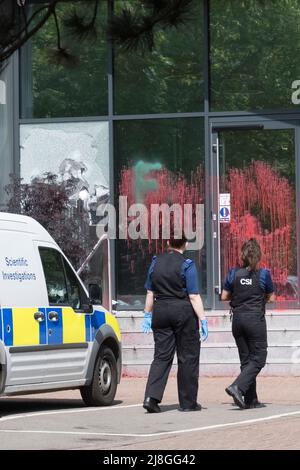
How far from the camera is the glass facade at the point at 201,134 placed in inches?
784

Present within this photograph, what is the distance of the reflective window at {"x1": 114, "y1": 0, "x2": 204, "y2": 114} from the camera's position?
20234 mm

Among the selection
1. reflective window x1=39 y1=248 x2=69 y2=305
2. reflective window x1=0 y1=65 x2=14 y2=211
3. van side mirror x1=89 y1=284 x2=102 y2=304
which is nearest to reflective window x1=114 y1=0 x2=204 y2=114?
reflective window x1=0 y1=65 x2=14 y2=211

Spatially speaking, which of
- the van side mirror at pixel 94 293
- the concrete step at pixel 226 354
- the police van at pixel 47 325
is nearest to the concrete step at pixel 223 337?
the concrete step at pixel 226 354

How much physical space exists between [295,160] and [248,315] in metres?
6.74

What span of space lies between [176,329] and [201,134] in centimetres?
758

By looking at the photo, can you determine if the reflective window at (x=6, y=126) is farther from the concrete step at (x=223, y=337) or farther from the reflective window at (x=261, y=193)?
the concrete step at (x=223, y=337)

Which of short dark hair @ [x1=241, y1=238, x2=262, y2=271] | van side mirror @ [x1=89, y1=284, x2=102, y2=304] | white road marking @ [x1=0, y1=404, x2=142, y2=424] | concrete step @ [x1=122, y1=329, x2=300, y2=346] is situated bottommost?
white road marking @ [x1=0, y1=404, x2=142, y2=424]

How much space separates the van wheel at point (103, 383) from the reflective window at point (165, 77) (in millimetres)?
6960

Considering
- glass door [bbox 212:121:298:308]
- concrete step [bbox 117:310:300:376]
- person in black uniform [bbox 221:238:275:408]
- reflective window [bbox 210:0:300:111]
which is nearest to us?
person in black uniform [bbox 221:238:275:408]

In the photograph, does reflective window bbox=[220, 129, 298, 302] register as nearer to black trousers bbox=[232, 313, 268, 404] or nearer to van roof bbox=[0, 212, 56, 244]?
black trousers bbox=[232, 313, 268, 404]

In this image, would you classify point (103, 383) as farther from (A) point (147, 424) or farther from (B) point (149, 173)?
(B) point (149, 173)

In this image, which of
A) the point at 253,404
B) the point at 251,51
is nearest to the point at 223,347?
the point at 253,404
